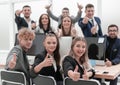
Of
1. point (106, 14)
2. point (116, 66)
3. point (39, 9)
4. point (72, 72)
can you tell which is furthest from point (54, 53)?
point (39, 9)

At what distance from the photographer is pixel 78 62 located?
7.53 ft

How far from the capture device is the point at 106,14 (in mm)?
4676

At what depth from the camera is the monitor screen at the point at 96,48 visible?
8.82ft

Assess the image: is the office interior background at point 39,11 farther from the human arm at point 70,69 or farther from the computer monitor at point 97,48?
the human arm at point 70,69

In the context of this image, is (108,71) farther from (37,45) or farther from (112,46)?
(37,45)

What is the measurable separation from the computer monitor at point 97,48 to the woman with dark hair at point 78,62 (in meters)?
0.35

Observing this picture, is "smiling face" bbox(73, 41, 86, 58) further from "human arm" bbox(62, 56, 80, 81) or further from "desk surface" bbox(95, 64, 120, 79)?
"desk surface" bbox(95, 64, 120, 79)

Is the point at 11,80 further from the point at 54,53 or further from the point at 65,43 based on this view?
the point at 65,43

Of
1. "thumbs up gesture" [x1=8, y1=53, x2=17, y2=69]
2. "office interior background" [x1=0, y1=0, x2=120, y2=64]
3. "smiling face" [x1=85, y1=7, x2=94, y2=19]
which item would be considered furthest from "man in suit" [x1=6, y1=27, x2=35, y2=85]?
"office interior background" [x1=0, y1=0, x2=120, y2=64]

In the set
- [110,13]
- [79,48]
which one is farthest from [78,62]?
[110,13]

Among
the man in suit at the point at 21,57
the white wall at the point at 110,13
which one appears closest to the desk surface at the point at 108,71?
the man in suit at the point at 21,57

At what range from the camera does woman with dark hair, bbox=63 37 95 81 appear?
2.13 meters

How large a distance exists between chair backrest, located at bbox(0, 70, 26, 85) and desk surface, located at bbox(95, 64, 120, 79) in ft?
2.54

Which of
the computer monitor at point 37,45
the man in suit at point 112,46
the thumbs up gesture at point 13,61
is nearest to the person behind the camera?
the thumbs up gesture at point 13,61
